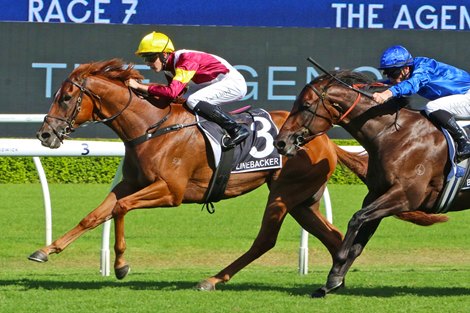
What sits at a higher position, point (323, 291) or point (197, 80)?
point (197, 80)

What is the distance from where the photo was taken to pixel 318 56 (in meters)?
13.8

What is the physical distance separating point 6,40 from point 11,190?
2.51 m

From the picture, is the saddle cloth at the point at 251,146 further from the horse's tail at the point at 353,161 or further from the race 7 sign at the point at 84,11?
the race 7 sign at the point at 84,11

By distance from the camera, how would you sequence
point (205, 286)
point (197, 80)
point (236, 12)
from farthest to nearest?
point (236, 12)
point (197, 80)
point (205, 286)

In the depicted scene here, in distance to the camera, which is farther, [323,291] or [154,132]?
[154,132]

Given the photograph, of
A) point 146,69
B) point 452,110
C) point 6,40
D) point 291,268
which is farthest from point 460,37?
point 452,110

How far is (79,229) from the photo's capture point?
19.9 ft

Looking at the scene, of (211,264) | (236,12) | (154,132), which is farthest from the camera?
(236,12)

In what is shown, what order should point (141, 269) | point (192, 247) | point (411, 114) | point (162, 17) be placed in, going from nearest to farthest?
point (411, 114) → point (141, 269) → point (192, 247) → point (162, 17)

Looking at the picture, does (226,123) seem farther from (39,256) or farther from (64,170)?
(64,170)

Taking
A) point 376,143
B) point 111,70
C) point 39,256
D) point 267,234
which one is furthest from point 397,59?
point 39,256

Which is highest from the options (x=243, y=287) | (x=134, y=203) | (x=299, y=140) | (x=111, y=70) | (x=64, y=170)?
(x=111, y=70)

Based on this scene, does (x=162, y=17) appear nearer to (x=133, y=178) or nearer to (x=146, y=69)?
(x=146, y=69)

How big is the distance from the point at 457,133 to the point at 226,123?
1.33 metres
